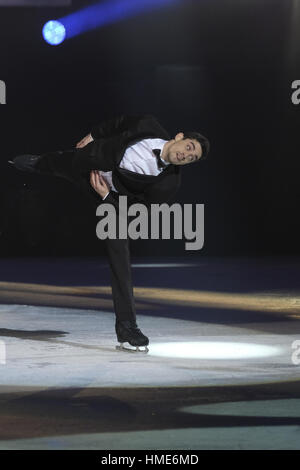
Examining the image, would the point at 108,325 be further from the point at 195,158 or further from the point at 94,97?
the point at 94,97

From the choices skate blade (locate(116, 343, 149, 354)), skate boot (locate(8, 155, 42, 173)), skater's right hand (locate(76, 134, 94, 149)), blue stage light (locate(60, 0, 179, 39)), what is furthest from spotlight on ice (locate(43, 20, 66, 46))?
skate blade (locate(116, 343, 149, 354))

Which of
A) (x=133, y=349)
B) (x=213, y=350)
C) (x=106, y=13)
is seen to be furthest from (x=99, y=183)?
(x=106, y=13)

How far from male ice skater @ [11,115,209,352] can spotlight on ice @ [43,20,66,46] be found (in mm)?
11284

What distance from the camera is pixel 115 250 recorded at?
7285 millimetres

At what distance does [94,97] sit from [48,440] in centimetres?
1517

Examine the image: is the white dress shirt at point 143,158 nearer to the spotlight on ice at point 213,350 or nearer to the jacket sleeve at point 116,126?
the jacket sleeve at point 116,126

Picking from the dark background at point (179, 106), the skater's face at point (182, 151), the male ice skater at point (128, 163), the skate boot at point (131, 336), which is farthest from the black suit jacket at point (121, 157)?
the dark background at point (179, 106)

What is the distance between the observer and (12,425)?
4.96 m

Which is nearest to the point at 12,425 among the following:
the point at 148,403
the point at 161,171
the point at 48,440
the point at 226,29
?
the point at 48,440

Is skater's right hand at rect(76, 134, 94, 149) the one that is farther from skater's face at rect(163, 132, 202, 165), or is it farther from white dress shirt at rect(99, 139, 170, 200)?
skater's face at rect(163, 132, 202, 165)

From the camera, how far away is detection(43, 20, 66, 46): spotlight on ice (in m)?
18.2

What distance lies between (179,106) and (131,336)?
1253 cm

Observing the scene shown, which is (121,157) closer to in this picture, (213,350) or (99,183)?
(99,183)

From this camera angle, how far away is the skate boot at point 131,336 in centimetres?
732
